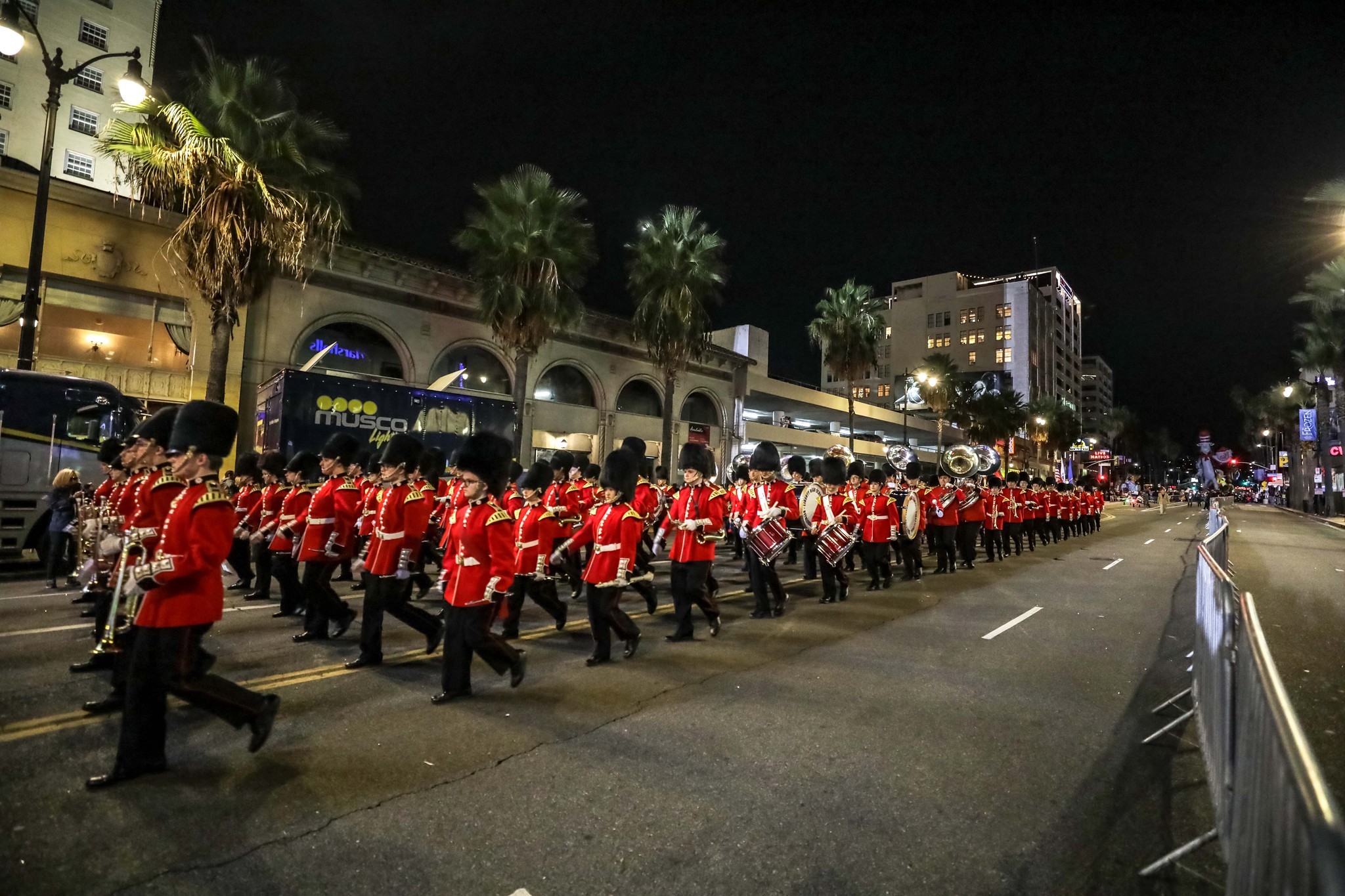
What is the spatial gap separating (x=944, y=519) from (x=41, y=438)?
16847 mm

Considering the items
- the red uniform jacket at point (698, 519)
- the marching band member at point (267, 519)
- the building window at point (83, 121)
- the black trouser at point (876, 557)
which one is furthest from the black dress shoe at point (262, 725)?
the building window at point (83, 121)

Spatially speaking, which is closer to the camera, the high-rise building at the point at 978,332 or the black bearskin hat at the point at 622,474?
the black bearskin hat at the point at 622,474

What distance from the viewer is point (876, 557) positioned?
12375 millimetres

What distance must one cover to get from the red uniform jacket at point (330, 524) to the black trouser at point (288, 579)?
0.69 meters

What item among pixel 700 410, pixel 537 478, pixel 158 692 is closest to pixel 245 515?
pixel 537 478

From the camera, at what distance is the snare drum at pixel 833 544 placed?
10625mm

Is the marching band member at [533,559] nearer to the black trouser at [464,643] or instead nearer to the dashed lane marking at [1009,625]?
the black trouser at [464,643]

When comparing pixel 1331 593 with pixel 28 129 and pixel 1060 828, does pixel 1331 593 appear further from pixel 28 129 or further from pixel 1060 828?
pixel 28 129

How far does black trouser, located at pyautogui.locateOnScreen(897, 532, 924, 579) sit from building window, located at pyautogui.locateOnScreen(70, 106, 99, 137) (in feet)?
143

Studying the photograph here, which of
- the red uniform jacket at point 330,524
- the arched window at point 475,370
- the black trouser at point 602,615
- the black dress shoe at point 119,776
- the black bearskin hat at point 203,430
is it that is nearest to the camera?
the black dress shoe at point 119,776

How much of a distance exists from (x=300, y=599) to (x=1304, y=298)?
54.9m

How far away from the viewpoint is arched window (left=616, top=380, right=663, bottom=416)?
33.5m

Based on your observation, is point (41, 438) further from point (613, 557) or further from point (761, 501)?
point (761, 501)

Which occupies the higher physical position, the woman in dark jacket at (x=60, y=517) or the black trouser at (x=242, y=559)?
the woman in dark jacket at (x=60, y=517)
